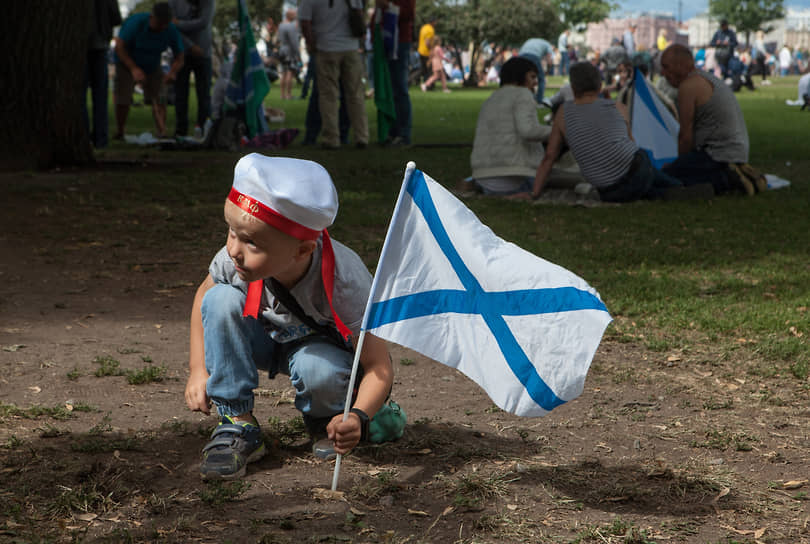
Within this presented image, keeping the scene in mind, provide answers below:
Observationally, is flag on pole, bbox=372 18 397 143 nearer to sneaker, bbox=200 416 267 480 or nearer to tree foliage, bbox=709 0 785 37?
sneaker, bbox=200 416 267 480

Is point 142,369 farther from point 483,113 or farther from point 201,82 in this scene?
point 201,82

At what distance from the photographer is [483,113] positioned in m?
8.47

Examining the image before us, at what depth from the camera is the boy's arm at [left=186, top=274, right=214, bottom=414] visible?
2.85 m

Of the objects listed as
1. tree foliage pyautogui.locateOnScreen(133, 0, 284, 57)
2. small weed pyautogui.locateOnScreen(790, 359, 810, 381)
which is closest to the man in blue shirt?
small weed pyautogui.locateOnScreen(790, 359, 810, 381)

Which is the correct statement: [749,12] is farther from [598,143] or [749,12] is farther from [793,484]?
[793,484]

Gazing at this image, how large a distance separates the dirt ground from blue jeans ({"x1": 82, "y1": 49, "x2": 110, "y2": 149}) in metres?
7.04

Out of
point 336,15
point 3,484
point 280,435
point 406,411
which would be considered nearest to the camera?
point 3,484

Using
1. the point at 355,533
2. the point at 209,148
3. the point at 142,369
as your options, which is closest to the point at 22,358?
the point at 142,369

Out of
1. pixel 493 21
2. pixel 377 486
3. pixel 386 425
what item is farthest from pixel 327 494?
pixel 493 21

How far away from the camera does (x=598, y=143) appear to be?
8.06 metres

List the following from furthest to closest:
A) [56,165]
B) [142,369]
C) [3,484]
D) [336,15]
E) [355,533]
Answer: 1. [336,15]
2. [56,165]
3. [142,369]
4. [3,484]
5. [355,533]

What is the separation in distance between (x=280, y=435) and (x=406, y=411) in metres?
0.52

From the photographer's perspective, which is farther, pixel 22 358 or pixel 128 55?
pixel 128 55

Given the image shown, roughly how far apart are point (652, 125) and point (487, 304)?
283 inches
